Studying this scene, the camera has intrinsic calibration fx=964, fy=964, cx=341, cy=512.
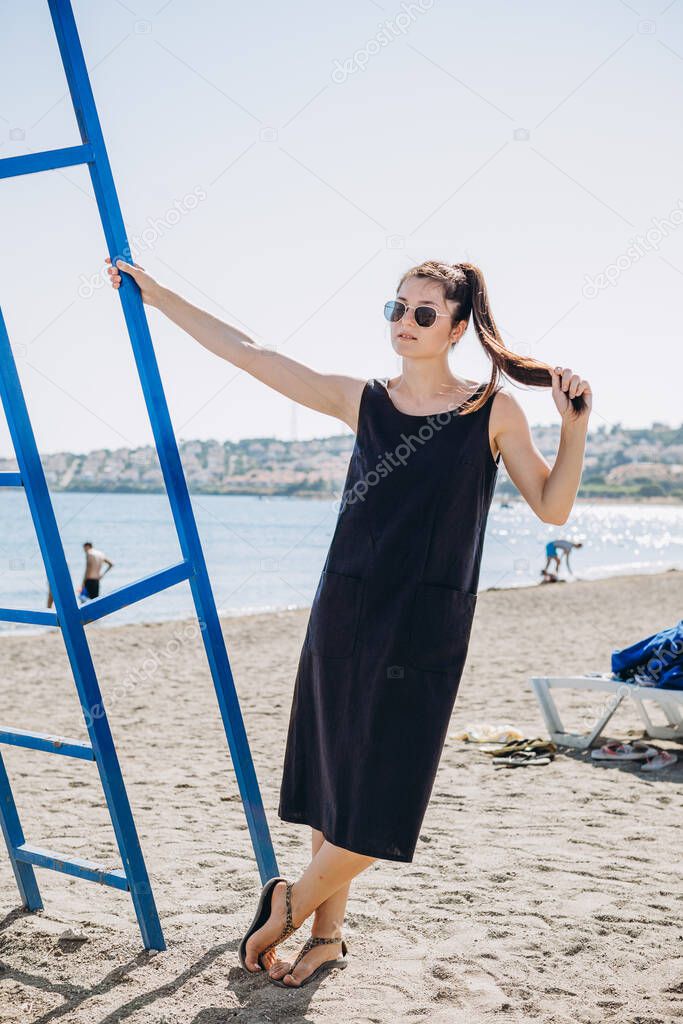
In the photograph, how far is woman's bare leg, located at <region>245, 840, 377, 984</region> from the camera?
8.32 ft

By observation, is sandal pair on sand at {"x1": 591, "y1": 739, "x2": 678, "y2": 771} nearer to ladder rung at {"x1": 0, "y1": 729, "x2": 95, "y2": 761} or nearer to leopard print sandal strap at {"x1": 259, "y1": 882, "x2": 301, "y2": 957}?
leopard print sandal strap at {"x1": 259, "y1": 882, "x2": 301, "y2": 957}

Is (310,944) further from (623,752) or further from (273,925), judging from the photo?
(623,752)

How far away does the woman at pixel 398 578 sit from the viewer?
2.45 metres

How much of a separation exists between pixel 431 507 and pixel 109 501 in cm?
9180

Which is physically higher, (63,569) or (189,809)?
(63,569)

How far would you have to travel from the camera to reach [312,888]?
257 centimetres

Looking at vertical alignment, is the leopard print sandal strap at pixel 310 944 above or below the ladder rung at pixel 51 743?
below

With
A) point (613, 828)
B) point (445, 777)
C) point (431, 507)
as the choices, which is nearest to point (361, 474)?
point (431, 507)

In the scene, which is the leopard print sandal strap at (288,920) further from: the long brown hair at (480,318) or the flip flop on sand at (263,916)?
the long brown hair at (480,318)

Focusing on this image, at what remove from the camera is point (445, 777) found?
5.23m

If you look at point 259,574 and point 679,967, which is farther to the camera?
point 259,574

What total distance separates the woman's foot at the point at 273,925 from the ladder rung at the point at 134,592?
89 centimetres

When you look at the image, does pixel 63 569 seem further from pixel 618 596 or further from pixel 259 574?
pixel 259 574

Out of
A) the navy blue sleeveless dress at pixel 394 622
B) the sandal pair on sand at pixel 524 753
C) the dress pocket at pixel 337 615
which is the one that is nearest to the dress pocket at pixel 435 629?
the navy blue sleeveless dress at pixel 394 622
